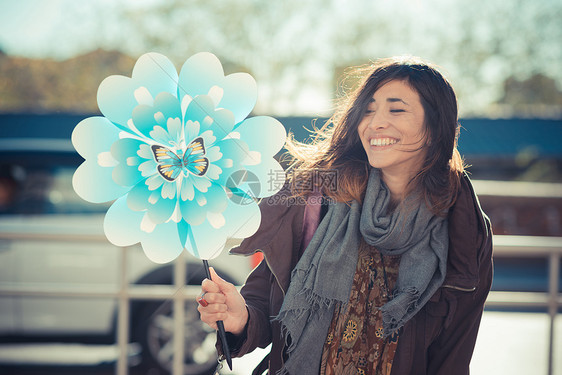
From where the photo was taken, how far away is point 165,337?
3.56 metres

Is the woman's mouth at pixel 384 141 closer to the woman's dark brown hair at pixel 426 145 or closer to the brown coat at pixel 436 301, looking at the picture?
the woman's dark brown hair at pixel 426 145

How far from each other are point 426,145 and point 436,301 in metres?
0.53

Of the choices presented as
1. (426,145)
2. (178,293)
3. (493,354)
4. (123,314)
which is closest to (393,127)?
(426,145)

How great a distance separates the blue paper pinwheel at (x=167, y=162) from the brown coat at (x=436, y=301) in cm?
19

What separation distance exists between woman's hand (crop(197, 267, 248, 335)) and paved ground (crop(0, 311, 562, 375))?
1921 millimetres

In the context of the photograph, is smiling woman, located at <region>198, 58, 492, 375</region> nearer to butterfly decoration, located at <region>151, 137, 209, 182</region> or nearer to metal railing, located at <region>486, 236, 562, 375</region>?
butterfly decoration, located at <region>151, 137, 209, 182</region>

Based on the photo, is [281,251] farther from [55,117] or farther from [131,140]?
[55,117]

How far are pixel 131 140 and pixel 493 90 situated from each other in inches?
1092

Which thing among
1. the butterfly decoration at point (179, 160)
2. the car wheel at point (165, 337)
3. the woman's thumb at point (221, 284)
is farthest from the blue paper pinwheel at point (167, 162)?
the car wheel at point (165, 337)

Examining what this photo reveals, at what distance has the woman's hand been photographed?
4.68 feet

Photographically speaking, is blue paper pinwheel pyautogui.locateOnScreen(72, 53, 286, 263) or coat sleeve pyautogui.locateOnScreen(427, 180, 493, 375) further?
coat sleeve pyautogui.locateOnScreen(427, 180, 493, 375)

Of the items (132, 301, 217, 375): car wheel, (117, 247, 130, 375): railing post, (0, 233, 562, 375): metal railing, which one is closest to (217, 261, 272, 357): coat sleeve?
(0, 233, 562, 375): metal railing

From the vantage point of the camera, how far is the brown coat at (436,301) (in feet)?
5.02

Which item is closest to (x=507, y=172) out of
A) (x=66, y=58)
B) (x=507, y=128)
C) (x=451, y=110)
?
(x=507, y=128)
